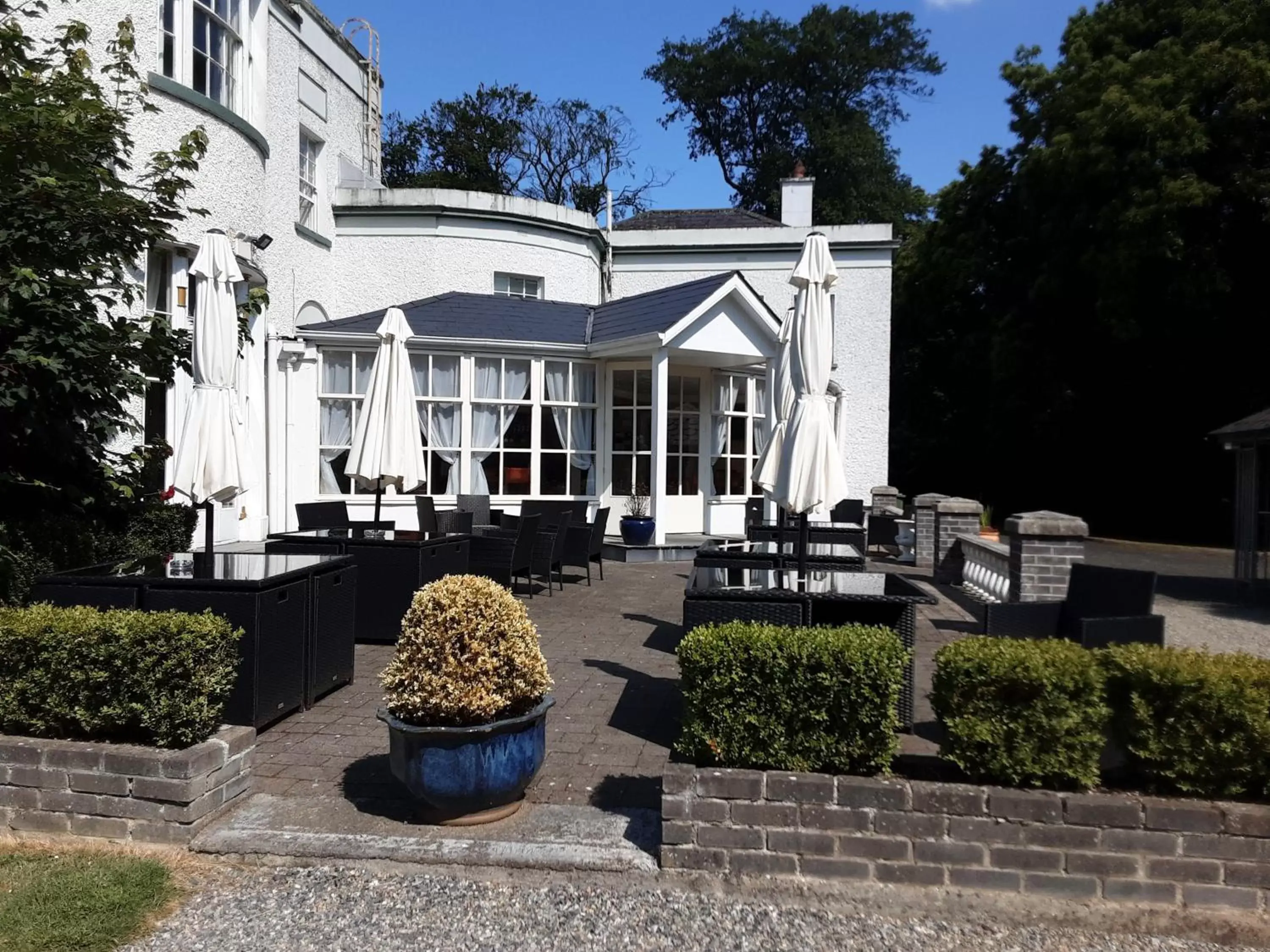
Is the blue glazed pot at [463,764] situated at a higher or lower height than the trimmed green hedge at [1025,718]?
lower

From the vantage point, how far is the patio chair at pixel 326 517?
8.85m

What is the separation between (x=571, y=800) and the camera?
13.6 ft

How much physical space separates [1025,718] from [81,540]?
18.4ft

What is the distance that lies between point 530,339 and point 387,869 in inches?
426

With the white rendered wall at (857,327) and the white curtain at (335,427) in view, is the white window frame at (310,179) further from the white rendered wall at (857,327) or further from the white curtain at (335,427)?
the white rendered wall at (857,327)

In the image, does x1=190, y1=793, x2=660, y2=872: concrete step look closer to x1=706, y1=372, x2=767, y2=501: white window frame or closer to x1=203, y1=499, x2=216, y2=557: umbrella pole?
x1=203, y1=499, x2=216, y2=557: umbrella pole

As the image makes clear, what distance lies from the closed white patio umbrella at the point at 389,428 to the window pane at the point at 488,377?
207 inches

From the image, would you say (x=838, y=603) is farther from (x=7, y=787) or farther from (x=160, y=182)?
(x=160, y=182)

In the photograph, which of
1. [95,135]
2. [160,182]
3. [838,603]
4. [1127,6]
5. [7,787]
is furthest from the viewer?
[1127,6]

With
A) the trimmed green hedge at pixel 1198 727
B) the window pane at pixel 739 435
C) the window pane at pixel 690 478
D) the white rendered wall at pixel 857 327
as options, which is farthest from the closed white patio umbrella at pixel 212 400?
the white rendered wall at pixel 857 327

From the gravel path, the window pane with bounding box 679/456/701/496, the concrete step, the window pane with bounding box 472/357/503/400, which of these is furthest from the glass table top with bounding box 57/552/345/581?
the window pane with bounding box 679/456/701/496

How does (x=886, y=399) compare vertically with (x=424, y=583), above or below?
above

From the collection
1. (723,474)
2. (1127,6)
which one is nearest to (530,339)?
(723,474)

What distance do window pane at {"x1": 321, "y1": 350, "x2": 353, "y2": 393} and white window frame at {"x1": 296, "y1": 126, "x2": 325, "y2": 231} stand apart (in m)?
3.17
